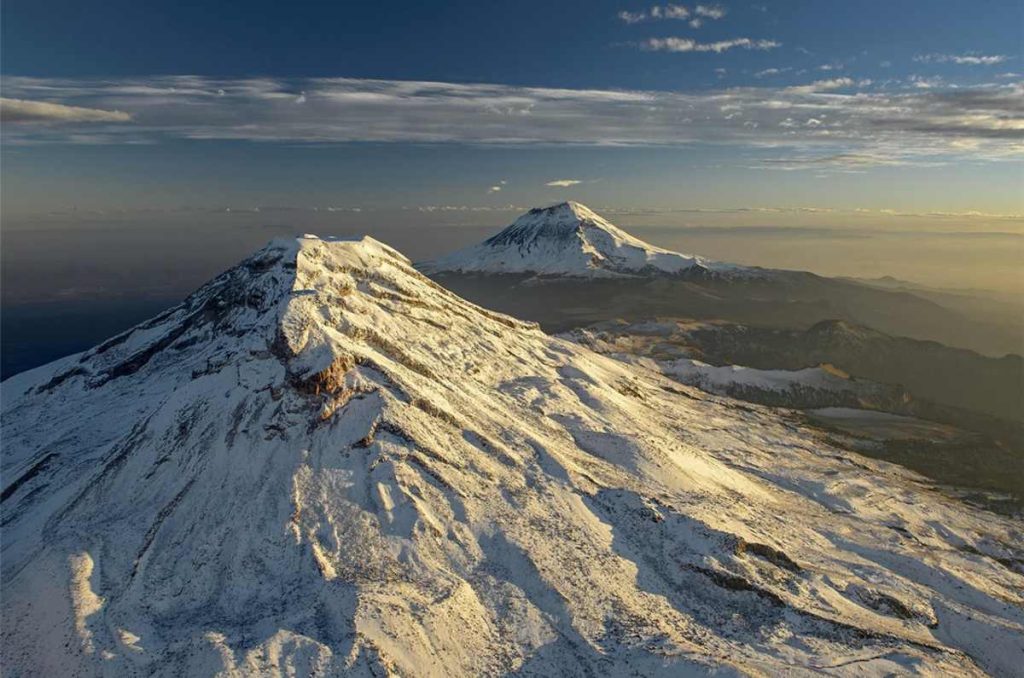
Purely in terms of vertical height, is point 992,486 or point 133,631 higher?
point 133,631

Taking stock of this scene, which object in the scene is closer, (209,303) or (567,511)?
(567,511)

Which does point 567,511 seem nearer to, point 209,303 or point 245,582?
point 245,582

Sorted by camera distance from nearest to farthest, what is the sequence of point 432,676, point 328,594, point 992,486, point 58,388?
point 432,676, point 328,594, point 58,388, point 992,486

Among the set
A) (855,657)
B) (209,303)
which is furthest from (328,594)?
(209,303)

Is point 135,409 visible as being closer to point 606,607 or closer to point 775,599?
point 606,607

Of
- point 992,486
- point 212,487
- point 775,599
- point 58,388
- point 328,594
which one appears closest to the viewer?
point 328,594

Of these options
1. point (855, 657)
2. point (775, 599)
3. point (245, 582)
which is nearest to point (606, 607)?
point (775, 599)

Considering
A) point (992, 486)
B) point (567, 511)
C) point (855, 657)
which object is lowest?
point (992, 486)
